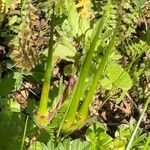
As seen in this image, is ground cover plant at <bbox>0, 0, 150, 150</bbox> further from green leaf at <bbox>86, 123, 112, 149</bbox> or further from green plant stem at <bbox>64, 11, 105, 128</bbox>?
green plant stem at <bbox>64, 11, 105, 128</bbox>

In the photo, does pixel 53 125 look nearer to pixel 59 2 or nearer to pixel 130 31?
pixel 59 2

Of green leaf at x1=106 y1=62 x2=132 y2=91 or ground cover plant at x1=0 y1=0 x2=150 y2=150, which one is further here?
green leaf at x1=106 y1=62 x2=132 y2=91

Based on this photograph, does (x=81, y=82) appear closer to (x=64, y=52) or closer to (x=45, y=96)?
(x=45, y=96)

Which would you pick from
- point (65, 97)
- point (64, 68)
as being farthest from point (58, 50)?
point (65, 97)

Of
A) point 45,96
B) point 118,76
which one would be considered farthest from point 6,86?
point 118,76

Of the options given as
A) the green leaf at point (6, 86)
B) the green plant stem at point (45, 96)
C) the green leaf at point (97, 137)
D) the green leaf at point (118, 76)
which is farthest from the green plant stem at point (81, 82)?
the green leaf at point (118, 76)

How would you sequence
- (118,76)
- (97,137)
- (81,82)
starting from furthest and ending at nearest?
(118,76) < (97,137) < (81,82)

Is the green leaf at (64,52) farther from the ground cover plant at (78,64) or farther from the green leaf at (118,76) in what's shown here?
the green leaf at (118,76)

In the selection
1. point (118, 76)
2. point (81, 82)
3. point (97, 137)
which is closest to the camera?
point (81, 82)

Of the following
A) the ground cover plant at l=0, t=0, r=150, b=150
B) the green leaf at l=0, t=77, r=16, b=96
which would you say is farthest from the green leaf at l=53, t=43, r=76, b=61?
the green leaf at l=0, t=77, r=16, b=96
